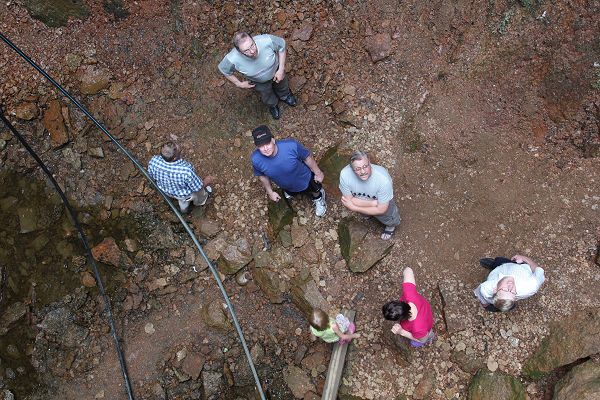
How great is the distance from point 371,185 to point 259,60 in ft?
6.61

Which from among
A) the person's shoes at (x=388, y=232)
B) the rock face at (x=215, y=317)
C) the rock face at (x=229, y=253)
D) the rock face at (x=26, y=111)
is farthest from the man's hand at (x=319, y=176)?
the rock face at (x=26, y=111)

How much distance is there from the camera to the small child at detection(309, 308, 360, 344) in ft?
15.7

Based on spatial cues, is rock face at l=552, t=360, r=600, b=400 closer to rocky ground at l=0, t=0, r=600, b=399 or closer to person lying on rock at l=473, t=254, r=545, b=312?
rocky ground at l=0, t=0, r=600, b=399

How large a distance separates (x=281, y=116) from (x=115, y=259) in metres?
3.05

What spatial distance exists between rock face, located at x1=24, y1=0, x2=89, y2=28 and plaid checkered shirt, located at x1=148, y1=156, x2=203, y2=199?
3713 millimetres

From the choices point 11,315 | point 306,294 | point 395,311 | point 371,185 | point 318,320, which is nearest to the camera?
point 395,311

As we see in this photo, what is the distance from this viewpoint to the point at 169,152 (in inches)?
200

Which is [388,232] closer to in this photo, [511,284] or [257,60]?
[511,284]

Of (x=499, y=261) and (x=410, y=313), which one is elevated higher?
(x=410, y=313)

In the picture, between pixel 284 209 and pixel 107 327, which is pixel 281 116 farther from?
pixel 107 327

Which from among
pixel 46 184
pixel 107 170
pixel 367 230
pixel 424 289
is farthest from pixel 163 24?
pixel 424 289

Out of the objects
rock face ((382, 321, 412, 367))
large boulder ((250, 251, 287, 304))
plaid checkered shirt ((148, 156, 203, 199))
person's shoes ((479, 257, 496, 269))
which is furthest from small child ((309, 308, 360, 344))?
plaid checkered shirt ((148, 156, 203, 199))

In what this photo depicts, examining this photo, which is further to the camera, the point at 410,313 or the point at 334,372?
the point at 334,372

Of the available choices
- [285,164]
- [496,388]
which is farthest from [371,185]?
[496,388]
